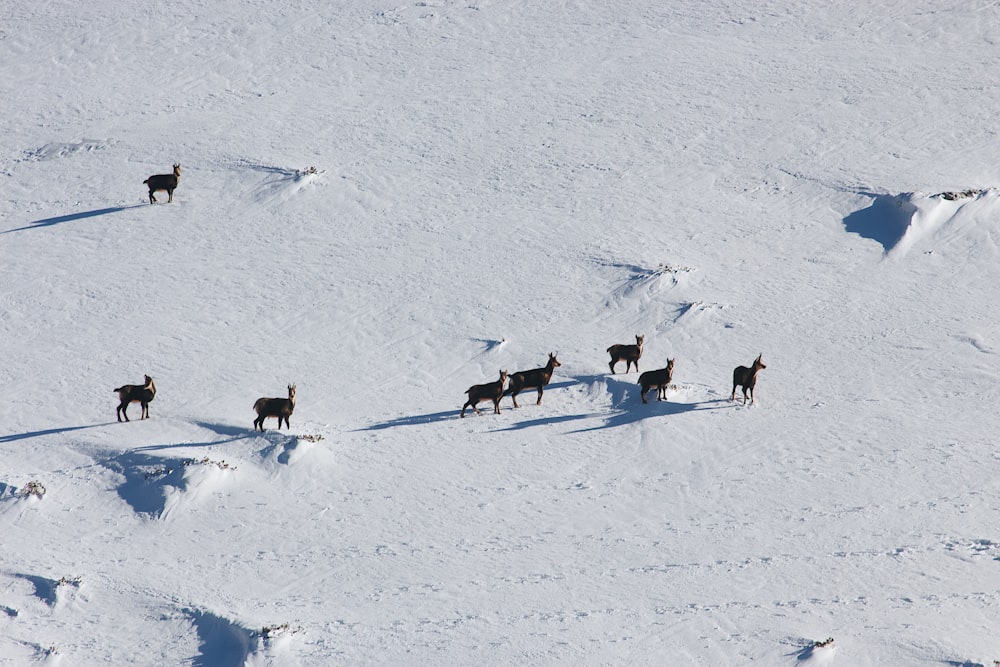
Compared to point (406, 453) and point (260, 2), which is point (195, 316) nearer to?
point (406, 453)

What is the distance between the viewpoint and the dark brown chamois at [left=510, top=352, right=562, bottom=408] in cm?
2458

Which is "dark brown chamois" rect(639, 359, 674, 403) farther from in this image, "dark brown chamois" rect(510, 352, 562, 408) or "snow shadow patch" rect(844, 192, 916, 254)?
"snow shadow patch" rect(844, 192, 916, 254)

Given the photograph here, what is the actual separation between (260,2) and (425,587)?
29.8 m

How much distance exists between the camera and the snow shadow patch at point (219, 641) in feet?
Result: 61.0

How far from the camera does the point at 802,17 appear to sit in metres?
40.6

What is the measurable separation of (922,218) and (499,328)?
11868 mm

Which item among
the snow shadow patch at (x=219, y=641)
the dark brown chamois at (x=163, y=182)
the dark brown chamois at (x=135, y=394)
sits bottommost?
the snow shadow patch at (x=219, y=641)

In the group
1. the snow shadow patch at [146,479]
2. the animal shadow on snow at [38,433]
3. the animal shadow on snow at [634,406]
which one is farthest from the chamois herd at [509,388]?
the snow shadow patch at [146,479]

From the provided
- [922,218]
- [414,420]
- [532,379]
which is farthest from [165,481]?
[922,218]

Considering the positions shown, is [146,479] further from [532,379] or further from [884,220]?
[884,220]

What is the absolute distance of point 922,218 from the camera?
3044 cm

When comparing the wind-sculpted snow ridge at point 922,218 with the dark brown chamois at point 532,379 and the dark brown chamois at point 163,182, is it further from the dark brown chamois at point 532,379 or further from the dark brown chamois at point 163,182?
the dark brown chamois at point 163,182

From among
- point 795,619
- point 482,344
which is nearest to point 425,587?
point 795,619

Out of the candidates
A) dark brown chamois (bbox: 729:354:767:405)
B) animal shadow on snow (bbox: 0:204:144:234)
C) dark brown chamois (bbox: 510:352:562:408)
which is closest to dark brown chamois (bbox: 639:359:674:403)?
dark brown chamois (bbox: 729:354:767:405)
